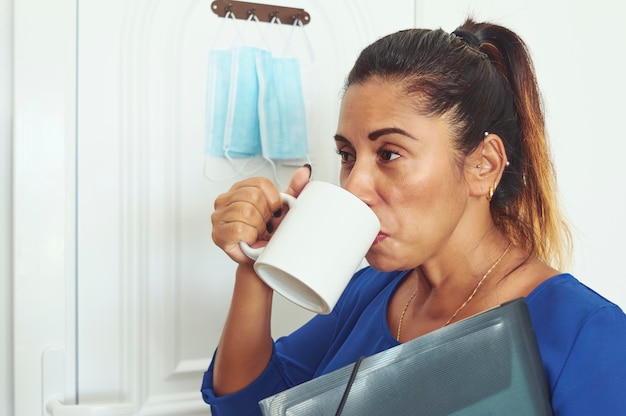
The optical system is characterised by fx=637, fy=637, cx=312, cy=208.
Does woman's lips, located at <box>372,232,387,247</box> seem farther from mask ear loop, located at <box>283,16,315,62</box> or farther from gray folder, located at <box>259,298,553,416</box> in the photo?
mask ear loop, located at <box>283,16,315,62</box>

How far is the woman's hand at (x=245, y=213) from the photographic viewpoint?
0.81m

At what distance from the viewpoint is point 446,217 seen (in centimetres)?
83

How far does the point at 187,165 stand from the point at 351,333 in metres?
0.46

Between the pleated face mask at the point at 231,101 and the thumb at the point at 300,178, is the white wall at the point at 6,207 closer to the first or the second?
the pleated face mask at the point at 231,101

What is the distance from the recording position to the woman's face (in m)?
0.79

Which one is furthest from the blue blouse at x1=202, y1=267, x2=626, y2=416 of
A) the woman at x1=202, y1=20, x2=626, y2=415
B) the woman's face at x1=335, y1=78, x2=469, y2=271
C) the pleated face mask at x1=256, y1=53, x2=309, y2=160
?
the pleated face mask at x1=256, y1=53, x2=309, y2=160

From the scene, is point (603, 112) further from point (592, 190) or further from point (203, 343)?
point (203, 343)

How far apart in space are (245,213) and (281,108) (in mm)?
463

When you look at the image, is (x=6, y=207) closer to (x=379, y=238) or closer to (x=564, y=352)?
(x=379, y=238)

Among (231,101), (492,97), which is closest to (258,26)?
(231,101)

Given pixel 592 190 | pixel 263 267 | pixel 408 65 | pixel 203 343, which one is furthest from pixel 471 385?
pixel 592 190

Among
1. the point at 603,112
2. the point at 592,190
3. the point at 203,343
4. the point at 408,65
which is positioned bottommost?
the point at 203,343

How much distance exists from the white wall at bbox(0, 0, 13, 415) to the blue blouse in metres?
0.42

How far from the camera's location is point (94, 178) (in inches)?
45.4
